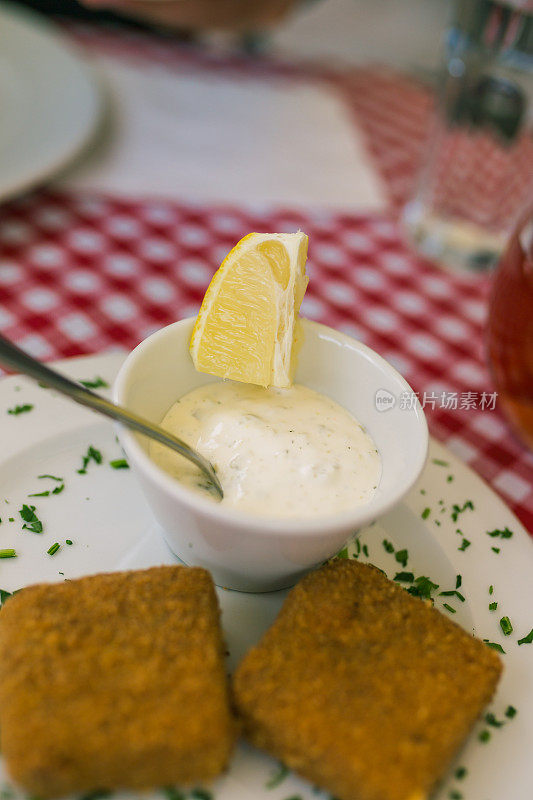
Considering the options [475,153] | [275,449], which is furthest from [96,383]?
[475,153]

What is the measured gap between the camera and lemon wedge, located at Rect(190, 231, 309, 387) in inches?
49.5

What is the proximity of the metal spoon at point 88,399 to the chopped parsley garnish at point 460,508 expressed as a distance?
1.63 feet

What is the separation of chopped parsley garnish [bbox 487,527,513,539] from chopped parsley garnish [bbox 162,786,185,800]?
28.8 inches

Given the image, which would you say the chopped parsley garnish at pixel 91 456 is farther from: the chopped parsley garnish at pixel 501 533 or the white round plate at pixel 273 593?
the chopped parsley garnish at pixel 501 533

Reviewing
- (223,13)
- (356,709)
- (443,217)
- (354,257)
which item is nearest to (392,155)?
(443,217)

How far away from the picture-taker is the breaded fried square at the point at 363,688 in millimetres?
928

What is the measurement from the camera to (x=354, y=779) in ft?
3.00

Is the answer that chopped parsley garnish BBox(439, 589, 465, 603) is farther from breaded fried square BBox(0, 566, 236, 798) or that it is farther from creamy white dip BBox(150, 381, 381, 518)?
breaded fried square BBox(0, 566, 236, 798)

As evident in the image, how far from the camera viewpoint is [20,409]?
1.42 meters

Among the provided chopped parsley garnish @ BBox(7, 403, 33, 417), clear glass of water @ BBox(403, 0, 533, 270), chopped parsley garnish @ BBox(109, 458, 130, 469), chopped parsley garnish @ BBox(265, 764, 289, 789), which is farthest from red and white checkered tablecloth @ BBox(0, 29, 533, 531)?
chopped parsley garnish @ BBox(265, 764, 289, 789)

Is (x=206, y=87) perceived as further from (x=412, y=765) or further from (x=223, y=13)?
(x=412, y=765)

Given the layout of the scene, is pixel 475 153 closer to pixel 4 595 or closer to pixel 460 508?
pixel 460 508

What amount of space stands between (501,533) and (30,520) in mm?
848

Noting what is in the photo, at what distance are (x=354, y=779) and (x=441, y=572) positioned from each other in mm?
482
